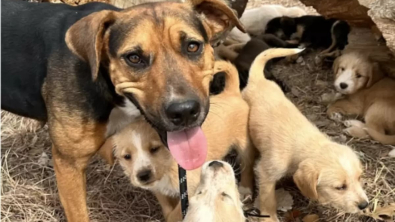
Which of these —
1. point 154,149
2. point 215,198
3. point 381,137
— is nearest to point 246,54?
point 381,137

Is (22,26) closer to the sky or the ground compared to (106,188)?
closer to the sky

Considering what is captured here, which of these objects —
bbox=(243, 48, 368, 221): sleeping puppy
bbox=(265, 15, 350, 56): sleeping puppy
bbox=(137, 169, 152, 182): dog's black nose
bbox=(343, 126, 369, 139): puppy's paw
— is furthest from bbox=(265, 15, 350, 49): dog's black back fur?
bbox=(137, 169, 152, 182): dog's black nose

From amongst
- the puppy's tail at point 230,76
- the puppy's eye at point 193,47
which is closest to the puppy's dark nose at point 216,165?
the puppy's eye at point 193,47

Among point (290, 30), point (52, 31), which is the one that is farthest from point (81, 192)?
point (290, 30)

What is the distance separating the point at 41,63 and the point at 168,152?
3.20ft

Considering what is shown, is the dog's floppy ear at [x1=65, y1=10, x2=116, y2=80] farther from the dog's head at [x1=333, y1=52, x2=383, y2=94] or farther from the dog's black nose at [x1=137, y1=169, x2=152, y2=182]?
the dog's head at [x1=333, y1=52, x2=383, y2=94]

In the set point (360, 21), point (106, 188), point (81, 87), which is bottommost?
point (106, 188)

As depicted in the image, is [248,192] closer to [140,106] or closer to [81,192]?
[81,192]

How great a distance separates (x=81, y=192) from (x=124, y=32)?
1.20 metres

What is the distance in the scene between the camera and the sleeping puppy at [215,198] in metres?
3.23

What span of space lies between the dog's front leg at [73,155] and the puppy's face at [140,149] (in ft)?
0.59

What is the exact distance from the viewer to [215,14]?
3404mm

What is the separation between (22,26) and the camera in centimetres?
355

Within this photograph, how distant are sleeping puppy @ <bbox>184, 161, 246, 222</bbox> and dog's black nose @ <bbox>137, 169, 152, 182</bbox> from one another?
1.21 feet
